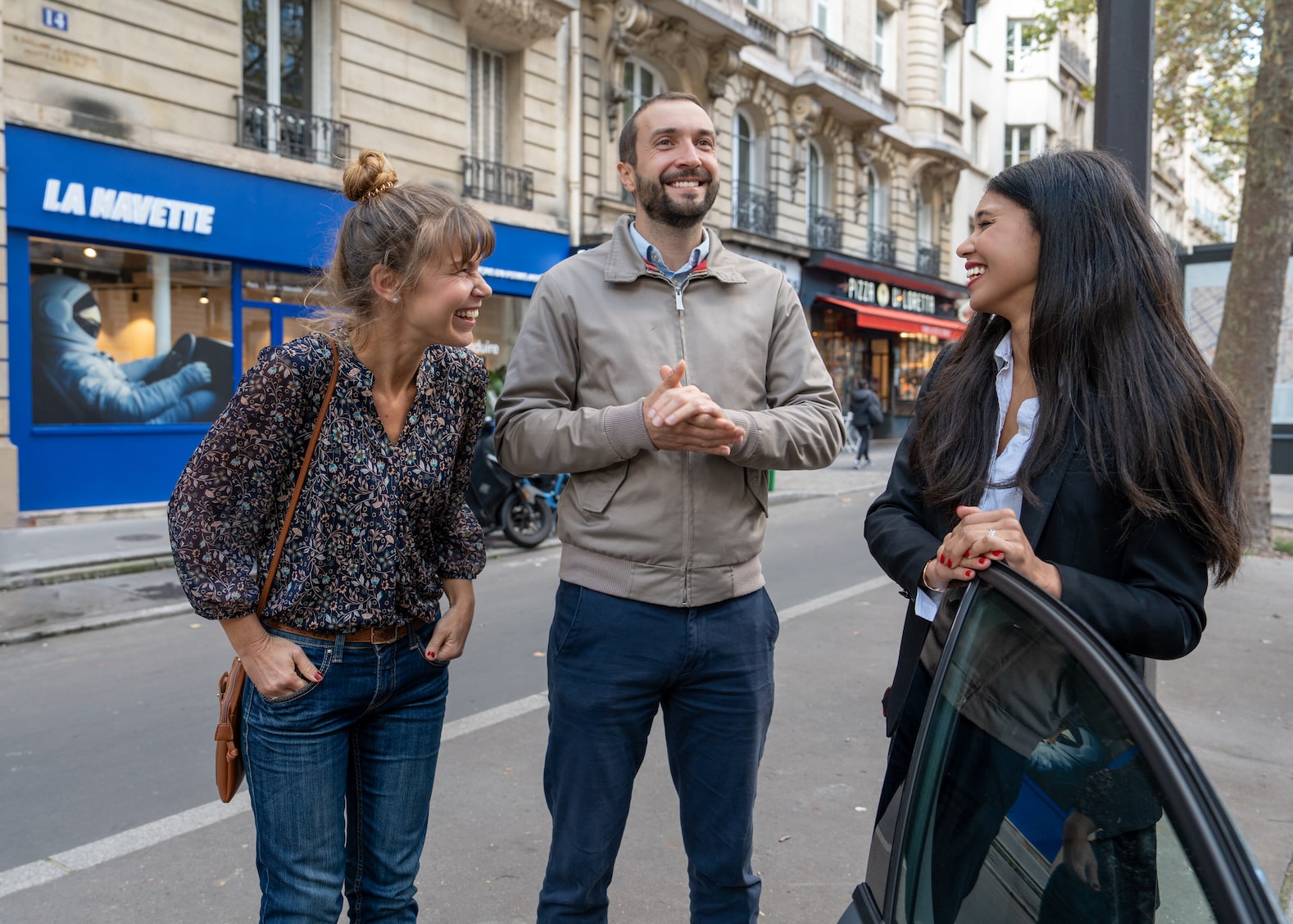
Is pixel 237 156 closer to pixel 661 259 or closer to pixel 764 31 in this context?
pixel 661 259

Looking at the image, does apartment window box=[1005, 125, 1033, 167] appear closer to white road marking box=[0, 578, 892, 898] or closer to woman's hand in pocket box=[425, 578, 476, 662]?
white road marking box=[0, 578, 892, 898]

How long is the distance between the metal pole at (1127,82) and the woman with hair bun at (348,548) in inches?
106

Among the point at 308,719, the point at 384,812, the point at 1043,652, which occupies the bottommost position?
the point at 384,812

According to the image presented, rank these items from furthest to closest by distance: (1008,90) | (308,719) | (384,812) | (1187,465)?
(1008,90) → (384,812) → (308,719) → (1187,465)

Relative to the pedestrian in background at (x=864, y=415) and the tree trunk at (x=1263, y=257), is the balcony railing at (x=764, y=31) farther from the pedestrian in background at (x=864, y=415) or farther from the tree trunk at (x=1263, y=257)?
the tree trunk at (x=1263, y=257)

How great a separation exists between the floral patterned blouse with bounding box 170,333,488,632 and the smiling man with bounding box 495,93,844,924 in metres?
0.29

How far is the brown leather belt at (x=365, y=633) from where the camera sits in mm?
1955

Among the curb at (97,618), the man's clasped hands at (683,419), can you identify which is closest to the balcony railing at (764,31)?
the curb at (97,618)

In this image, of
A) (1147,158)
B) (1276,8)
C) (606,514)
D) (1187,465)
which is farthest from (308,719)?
(1276,8)

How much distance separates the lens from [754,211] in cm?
2200

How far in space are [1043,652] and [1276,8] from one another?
994 centimetres

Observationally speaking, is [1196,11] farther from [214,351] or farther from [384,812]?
[384,812]

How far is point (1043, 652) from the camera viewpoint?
1242 mm

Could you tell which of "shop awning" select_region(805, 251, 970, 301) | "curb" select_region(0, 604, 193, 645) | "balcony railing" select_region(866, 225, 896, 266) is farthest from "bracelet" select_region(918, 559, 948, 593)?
"balcony railing" select_region(866, 225, 896, 266)
